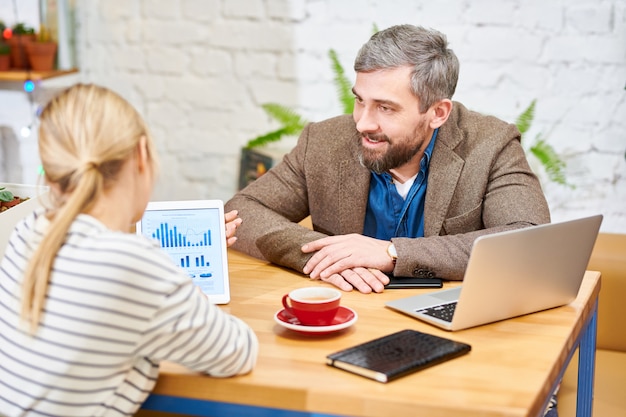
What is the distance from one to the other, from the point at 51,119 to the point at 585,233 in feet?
3.42

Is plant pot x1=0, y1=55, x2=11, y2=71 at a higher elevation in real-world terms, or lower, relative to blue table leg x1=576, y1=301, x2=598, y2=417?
higher

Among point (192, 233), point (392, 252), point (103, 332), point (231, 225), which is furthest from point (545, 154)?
point (103, 332)

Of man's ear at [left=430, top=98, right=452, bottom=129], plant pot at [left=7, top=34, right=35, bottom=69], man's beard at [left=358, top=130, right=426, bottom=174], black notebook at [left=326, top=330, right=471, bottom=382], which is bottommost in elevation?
black notebook at [left=326, top=330, right=471, bottom=382]

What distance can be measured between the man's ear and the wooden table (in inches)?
27.1

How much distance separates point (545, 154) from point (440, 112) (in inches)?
39.6

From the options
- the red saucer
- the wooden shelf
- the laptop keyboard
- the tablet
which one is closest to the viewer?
the red saucer

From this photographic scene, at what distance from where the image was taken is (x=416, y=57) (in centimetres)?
216

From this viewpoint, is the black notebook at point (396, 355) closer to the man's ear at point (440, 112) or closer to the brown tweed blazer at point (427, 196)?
the brown tweed blazer at point (427, 196)

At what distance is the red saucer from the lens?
1555 millimetres

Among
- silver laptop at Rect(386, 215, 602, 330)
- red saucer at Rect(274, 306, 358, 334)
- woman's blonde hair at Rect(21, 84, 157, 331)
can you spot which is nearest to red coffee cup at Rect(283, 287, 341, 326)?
red saucer at Rect(274, 306, 358, 334)

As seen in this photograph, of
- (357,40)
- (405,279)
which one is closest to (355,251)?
(405,279)

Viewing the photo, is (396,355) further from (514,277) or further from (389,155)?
(389,155)

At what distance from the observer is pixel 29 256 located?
54.1 inches

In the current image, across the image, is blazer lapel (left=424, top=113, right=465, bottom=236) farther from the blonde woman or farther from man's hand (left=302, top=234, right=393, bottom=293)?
the blonde woman
